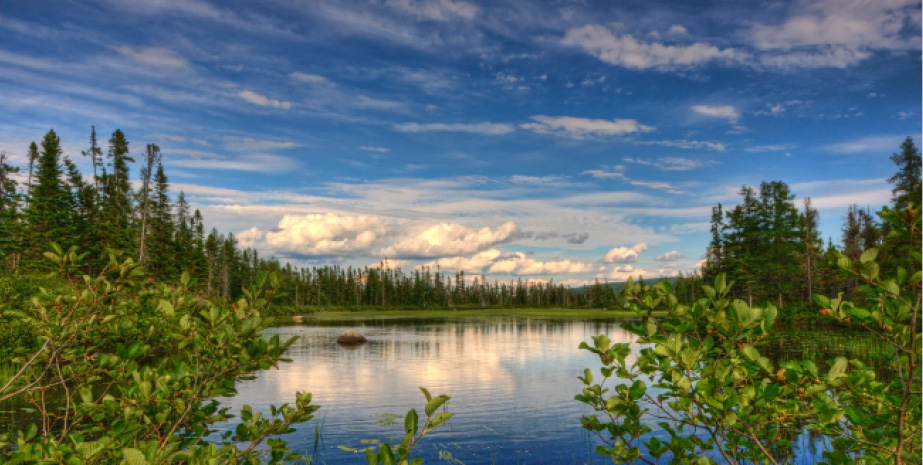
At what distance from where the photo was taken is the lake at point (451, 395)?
1338 centimetres

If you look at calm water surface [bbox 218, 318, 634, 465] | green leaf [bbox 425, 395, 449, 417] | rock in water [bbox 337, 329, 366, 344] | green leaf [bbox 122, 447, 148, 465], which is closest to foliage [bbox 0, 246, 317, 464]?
green leaf [bbox 122, 447, 148, 465]

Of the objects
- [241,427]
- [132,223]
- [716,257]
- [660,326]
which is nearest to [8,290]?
[241,427]

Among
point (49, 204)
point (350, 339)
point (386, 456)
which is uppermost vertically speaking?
point (49, 204)

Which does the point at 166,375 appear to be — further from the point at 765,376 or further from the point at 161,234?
the point at 161,234

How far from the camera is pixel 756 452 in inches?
141

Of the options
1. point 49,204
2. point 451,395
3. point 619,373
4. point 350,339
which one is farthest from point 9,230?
point 619,373

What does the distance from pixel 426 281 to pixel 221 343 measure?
15252 centimetres

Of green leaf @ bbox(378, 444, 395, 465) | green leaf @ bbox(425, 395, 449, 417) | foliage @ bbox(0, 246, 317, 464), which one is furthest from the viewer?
foliage @ bbox(0, 246, 317, 464)

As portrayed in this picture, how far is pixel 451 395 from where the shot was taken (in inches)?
782

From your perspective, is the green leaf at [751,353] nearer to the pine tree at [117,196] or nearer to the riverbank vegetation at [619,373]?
the riverbank vegetation at [619,373]

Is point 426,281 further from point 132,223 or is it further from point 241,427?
point 241,427

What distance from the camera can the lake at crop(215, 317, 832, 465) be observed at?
1338 centimetres

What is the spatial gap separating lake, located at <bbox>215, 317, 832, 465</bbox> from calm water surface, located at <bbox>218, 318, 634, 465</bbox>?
30mm

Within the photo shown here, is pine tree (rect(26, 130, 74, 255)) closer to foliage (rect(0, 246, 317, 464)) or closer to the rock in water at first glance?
the rock in water
